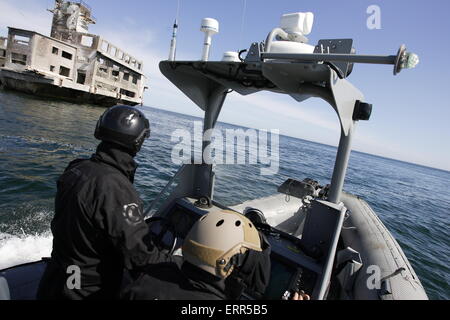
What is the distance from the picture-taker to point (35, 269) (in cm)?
271

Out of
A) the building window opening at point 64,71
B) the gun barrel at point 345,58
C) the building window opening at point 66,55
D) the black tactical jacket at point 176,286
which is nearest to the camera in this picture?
the black tactical jacket at point 176,286

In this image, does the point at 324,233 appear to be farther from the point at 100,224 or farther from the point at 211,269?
the point at 100,224

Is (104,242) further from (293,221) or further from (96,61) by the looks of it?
(96,61)

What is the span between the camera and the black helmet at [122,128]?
74.6 inches

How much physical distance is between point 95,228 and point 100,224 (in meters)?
0.07

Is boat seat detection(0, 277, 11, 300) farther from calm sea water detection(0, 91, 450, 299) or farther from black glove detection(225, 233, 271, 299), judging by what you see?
calm sea water detection(0, 91, 450, 299)

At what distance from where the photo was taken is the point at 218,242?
64.2 inches

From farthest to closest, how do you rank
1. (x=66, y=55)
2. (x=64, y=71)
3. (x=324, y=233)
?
1. (x=64, y=71)
2. (x=66, y=55)
3. (x=324, y=233)

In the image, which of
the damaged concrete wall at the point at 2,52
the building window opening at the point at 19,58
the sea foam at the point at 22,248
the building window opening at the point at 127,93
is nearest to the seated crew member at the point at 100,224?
the sea foam at the point at 22,248

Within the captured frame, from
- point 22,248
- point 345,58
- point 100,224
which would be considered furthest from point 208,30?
point 22,248

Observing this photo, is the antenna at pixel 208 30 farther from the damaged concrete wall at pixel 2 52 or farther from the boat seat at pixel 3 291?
the damaged concrete wall at pixel 2 52

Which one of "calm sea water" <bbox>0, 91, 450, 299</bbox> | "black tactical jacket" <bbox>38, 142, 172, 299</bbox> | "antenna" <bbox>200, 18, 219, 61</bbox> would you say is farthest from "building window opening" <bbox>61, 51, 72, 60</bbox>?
"black tactical jacket" <bbox>38, 142, 172, 299</bbox>

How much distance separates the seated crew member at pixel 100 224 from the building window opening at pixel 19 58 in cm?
4077
